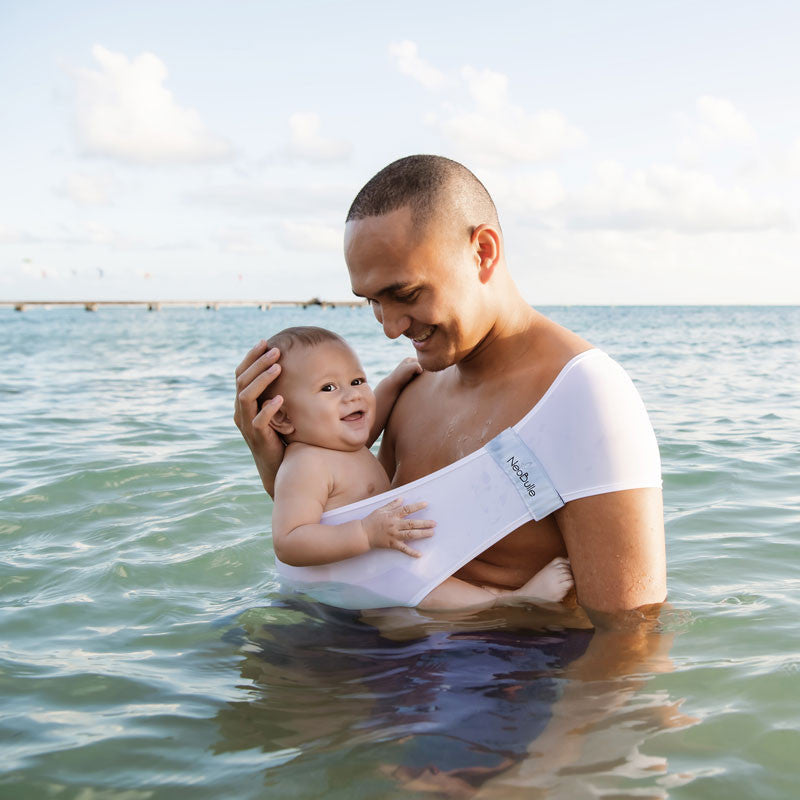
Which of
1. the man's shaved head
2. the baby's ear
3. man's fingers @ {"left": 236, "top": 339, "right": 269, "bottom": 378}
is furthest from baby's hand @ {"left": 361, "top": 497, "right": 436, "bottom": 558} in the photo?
the man's shaved head

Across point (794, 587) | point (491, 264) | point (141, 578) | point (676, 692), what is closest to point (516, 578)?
point (676, 692)

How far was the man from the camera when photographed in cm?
262

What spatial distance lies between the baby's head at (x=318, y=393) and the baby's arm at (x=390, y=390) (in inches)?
12.0

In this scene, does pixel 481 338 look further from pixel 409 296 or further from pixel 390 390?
pixel 390 390

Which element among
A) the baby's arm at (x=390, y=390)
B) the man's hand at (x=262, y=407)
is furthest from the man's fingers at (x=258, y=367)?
the baby's arm at (x=390, y=390)

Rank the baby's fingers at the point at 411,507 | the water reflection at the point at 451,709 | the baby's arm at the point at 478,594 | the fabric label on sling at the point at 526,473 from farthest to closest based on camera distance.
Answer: the baby's fingers at the point at 411,507
the baby's arm at the point at 478,594
the fabric label on sling at the point at 526,473
the water reflection at the point at 451,709

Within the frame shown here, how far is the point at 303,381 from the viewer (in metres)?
3.31

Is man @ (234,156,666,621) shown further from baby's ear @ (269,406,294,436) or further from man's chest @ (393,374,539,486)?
baby's ear @ (269,406,294,436)

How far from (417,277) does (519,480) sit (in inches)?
28.5

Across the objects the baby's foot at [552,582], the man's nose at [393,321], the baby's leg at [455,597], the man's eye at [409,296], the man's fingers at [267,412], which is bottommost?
the baby's leg at [455,597]

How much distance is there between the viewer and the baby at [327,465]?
2949mm

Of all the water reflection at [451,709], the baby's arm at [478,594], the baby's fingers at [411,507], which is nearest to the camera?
the water reflection at [451,709]

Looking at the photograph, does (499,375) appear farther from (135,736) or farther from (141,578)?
(141,578)

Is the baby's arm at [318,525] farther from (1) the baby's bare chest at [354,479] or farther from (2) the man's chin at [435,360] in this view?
(2) the man's chin at [435,360]
